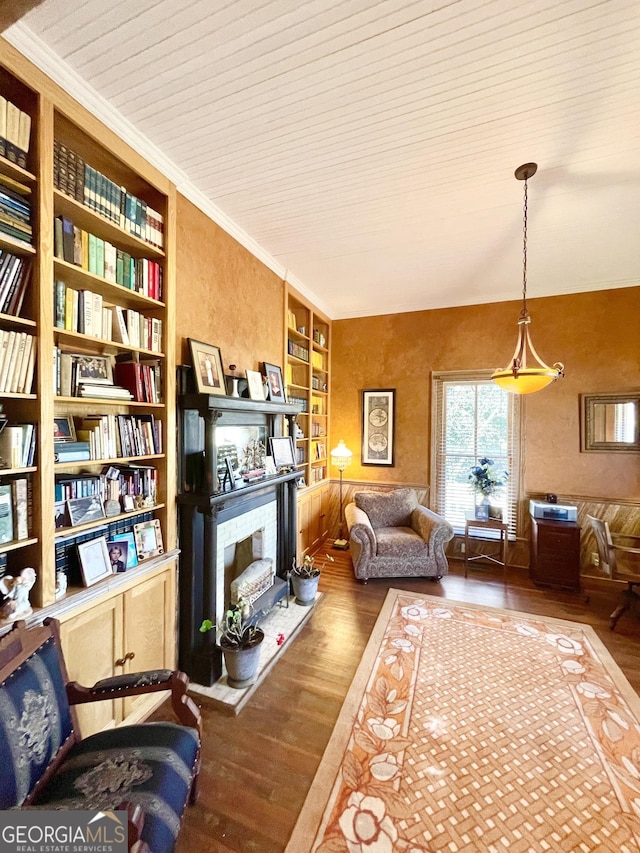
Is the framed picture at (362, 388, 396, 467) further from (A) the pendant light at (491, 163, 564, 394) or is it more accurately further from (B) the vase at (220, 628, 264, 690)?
(B) the vase at (220, 628, 264, 690)

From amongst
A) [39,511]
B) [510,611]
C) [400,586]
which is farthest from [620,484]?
[39,511]

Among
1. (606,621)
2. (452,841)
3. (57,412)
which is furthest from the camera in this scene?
(606,621)

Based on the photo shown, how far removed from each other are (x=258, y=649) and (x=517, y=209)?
3572mm

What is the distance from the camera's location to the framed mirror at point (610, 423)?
3703mm

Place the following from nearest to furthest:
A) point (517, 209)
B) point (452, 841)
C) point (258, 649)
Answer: point (452, 841)
point (258, 649)
point (517, 209)

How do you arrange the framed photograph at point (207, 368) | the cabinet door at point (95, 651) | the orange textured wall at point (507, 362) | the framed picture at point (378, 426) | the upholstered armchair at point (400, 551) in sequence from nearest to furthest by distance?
the cabinet door at point (95, 651)
the framed photograph at point (207, 368)
the upholstered armchair at point (400, 551)
the orange textured wall at point (507, 362)
the framed picture at point (378, 426)

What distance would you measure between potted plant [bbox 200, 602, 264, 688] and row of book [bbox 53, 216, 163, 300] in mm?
2081

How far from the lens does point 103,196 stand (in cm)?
174

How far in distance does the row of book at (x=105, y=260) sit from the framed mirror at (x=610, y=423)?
4490 millimetres

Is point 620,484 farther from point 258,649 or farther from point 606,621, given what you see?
point 258,649

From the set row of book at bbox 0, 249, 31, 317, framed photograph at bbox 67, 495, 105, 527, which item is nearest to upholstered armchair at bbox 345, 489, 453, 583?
framed photograph at bbox 67, 495, 105, 527

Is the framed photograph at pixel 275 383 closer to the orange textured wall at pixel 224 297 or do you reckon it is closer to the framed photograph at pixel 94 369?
the orange textured wall at pixel 224 297

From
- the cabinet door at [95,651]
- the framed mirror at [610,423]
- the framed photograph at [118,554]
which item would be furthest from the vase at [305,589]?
the framed mirror at [610,423]

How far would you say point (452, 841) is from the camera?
4.43 feet
